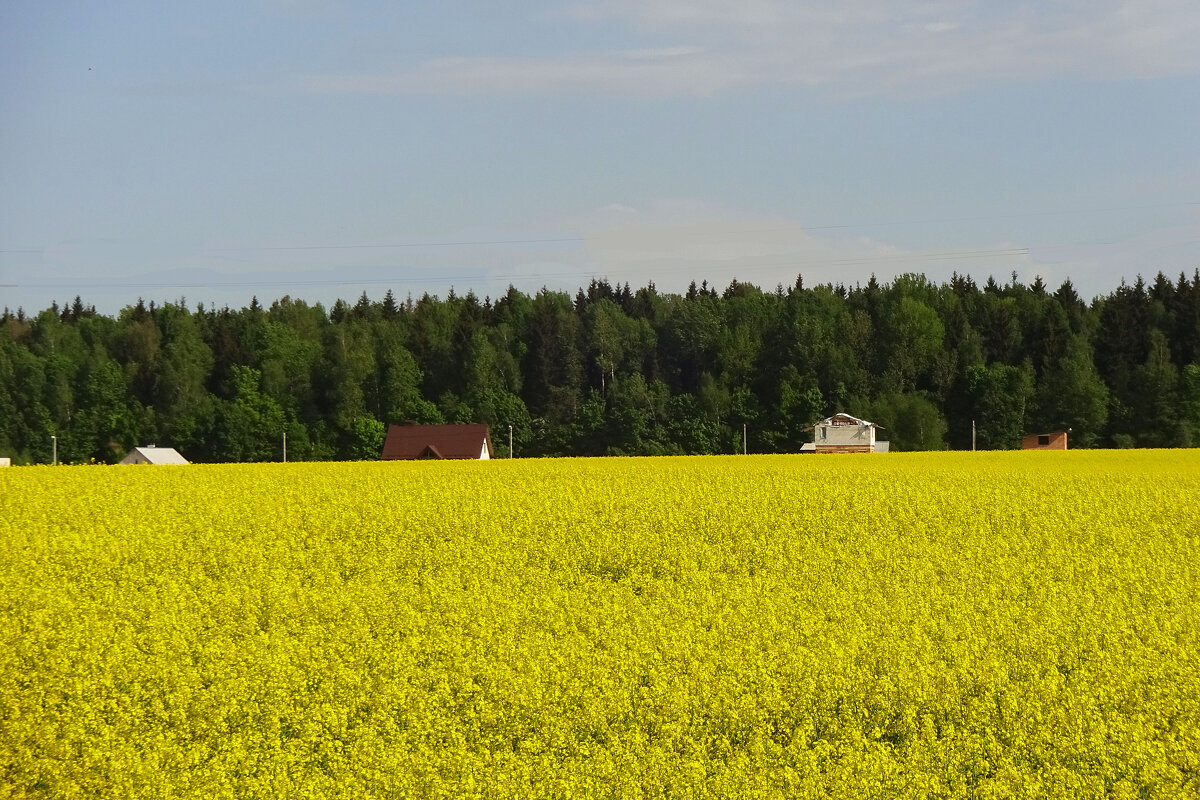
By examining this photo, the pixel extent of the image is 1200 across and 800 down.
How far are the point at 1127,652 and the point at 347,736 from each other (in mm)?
8319

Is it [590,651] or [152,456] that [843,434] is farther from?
[590,651]

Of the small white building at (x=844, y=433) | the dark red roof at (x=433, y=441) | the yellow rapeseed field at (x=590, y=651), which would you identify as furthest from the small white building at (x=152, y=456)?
the small white building at (x=844, y=433)

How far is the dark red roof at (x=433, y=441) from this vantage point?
62.8 m

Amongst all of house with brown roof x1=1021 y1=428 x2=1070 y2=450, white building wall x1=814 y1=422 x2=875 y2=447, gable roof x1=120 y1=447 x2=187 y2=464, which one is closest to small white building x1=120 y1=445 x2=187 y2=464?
gable roof x1=120 y1=447 x2=187 y2=464

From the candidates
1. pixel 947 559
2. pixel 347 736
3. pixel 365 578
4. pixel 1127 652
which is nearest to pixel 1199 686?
pixel 1127 652

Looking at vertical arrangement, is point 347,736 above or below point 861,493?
below

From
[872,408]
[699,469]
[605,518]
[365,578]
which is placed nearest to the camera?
[365,578]

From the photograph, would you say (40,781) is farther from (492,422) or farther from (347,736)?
(492,422)

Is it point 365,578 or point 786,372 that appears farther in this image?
point 786,372

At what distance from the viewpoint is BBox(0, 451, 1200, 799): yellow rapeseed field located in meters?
10.9

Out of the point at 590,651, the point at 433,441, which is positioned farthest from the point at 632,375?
the point at 590,651

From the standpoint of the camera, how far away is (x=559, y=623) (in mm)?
14219

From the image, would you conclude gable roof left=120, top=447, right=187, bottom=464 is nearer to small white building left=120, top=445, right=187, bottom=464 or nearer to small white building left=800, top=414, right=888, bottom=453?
small white building left=120, top=445, right=187, bottom=464

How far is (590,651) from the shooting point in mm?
13234
